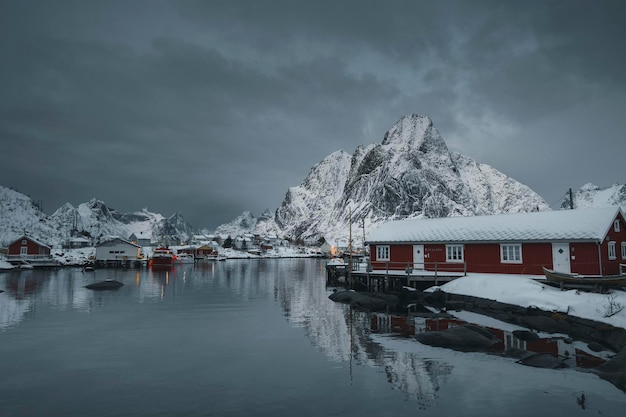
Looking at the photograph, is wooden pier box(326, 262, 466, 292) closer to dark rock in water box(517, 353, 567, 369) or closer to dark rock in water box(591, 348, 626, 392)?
dark rock in water box(517, 353, 567, 369)

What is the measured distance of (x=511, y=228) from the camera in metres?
38.8

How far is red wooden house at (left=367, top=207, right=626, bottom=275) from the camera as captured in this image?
3419 centimetres

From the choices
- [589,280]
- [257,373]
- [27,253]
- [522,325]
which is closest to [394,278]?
[522,325]

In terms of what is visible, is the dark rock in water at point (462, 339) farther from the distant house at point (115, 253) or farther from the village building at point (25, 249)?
the village building at point (25, 249)

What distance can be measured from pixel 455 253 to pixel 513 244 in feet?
17.9

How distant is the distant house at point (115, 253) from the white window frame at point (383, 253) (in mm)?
75352

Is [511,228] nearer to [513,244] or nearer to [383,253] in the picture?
[513,244]

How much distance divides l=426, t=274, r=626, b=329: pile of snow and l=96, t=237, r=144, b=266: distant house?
280 ft

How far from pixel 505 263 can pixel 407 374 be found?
24.3 meters

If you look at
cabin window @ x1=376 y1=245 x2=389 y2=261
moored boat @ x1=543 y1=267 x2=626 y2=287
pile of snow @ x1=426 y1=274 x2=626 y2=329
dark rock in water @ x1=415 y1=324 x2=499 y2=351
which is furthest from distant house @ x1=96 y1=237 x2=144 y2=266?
moored boat @ x1=543 y1=267 x2=626 y2=287

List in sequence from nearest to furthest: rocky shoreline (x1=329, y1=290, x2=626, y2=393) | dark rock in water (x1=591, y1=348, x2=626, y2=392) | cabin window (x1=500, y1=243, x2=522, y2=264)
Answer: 1. dark rock in water (x1=591, y1=348, x2=626, y2=392)
2. rocky shoreline (x1=329, y1=290, x2=626, y2=393)
3. cabin window (x1=500, y1=243, x2=522, y2=264)

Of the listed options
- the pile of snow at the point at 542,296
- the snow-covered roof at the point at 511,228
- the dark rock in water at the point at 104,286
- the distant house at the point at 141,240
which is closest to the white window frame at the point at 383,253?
the snow-covered roof at the point at 511,228

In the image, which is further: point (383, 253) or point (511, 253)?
point (383, 253)

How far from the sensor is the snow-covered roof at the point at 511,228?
34.7m
